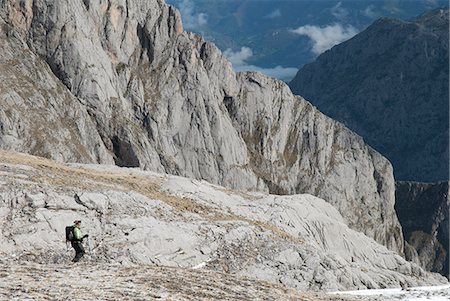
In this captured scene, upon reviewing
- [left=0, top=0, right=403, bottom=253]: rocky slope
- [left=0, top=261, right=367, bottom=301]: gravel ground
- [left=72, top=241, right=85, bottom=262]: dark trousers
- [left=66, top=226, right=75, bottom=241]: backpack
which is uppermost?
[left=0, top=0, right=403, bottom=253]: rocky slope

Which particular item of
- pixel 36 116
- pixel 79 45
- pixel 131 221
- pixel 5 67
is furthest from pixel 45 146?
pixel 131 221

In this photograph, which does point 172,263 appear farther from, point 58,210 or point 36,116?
point 36,116

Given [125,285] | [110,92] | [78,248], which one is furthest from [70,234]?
[110,92]

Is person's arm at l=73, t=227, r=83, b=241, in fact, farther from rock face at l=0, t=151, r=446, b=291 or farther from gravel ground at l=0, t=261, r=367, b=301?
rock face at l=0, t=151, r=446, b=291

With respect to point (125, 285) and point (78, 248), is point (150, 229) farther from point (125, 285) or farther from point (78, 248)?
point (125, 285)

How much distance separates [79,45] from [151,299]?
490ft

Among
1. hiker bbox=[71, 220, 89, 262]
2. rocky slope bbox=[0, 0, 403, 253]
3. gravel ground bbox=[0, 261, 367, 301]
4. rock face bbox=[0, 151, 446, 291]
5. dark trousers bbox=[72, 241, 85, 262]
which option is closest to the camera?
gravel ground bbox=[0, 261, 367, 301]

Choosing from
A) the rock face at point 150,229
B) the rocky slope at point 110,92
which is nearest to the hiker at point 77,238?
the rock face at point 150,229

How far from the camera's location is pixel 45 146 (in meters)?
141

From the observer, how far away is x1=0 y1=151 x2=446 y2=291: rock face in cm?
3888

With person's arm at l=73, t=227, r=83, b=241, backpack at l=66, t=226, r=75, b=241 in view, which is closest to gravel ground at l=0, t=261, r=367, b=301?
person's arm at l=73, t=227, r=83, b=241

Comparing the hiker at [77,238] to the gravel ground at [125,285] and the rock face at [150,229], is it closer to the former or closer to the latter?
the gravel ground at [125,285]

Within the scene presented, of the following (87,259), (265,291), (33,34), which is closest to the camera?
(265,291)

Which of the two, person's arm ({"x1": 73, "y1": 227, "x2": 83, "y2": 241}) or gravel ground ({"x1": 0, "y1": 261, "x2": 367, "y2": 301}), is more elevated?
person's arm ({"x1": 73, "y1": 227, "x2": 83, "y2": 241})
